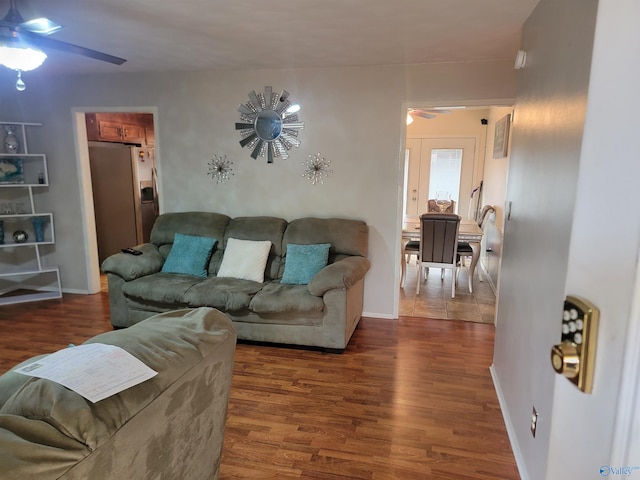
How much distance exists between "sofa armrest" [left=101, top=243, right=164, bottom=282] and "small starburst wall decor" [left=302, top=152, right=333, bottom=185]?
1.67 meters

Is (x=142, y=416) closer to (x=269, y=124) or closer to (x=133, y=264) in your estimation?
(x=133, y=264)

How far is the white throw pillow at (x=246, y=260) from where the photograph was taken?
146 inches

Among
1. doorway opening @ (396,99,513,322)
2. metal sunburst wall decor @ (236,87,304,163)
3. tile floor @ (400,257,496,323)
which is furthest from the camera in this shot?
doorway opening @ (396,99,513,322)

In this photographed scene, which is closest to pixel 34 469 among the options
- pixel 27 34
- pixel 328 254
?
pixel 27 34

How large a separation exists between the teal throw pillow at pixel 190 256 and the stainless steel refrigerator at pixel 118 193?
6.76ft

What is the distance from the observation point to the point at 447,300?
458cm

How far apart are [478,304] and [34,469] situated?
14.3ft

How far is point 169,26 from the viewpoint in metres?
2.73

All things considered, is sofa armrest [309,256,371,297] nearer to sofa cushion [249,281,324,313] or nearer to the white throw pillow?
sofa cushion [249,281,324,313]

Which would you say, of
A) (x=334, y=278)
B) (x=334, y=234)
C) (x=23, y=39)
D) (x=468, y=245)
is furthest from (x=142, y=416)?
(x=468, y=245)

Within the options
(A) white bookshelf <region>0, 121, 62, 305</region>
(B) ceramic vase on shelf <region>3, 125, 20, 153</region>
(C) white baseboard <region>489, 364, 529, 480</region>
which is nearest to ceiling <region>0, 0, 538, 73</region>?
(B) ceramic vase on shelf <region>3, 125, 20, 153</region>

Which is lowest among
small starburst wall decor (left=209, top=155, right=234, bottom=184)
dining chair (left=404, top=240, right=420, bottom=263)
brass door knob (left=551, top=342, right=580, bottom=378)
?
dining chair (left=404, top=240, right=420, bottom=263)

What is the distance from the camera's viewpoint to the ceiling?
2361 millimetres

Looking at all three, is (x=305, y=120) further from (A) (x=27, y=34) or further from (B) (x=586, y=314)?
(B) (x=586, y=314)
